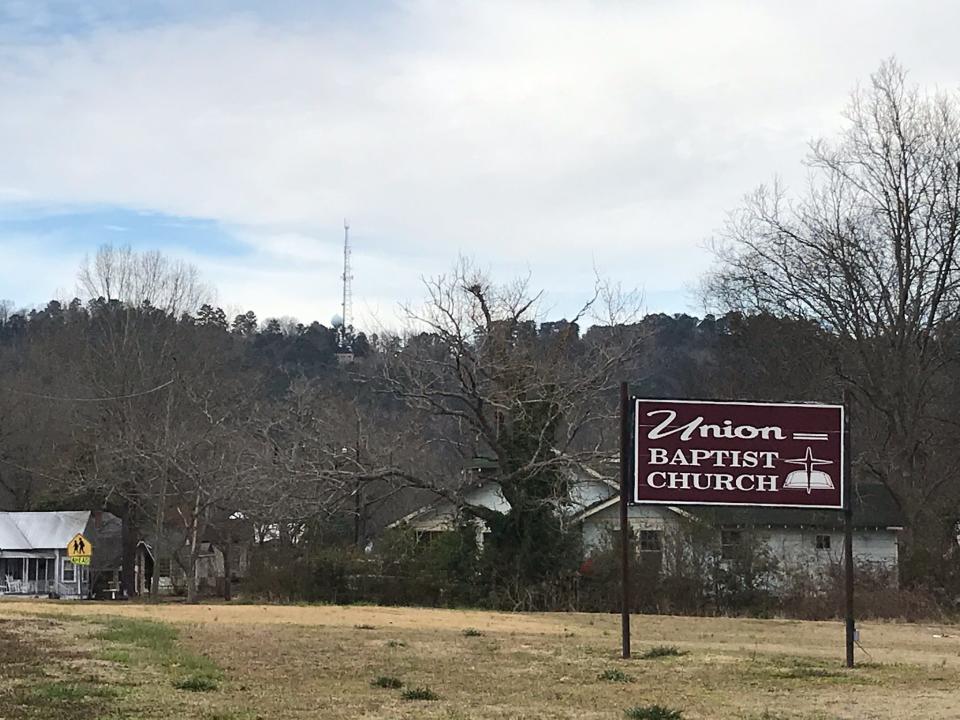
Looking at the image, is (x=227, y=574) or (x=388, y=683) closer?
(x=388, y=683)

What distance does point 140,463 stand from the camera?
44344 millimetres

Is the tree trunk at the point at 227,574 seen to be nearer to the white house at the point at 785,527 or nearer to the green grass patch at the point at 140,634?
the white house at the point at 785,527

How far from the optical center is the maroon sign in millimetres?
14656

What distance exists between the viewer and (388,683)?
1165cm

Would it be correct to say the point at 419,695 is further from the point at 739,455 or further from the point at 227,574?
the point at 227,574

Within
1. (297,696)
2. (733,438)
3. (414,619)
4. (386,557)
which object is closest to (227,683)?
(297,696)

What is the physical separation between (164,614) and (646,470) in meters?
11.6

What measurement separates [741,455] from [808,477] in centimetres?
84

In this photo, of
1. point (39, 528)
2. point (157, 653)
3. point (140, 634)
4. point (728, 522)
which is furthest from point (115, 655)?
point (39, 528)

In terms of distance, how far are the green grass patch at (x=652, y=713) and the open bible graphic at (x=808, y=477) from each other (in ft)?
17.0

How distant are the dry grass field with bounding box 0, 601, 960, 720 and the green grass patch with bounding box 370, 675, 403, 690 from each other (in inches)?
1.0

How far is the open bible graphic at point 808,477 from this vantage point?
14.7 m

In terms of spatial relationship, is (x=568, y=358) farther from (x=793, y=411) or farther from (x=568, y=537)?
(x=793, y=411)

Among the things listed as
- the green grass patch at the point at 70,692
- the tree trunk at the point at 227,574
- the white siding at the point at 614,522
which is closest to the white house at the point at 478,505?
the white siding at the point at 614,522
